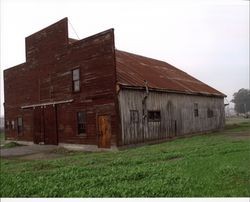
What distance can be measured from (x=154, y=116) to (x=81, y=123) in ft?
15.2

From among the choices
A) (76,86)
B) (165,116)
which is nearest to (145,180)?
(76,86)

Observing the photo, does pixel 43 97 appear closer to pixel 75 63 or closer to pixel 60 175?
pixel 75 63

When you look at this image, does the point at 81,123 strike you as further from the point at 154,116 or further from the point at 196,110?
the point at 196,110

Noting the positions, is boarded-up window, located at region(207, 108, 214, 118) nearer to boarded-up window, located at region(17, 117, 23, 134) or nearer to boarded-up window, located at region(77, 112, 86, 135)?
boarded-up window, located at region(77, 112, 86, 135)

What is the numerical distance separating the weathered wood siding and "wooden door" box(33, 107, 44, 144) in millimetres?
8521

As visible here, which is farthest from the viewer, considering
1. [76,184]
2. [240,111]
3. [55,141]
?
[240,111]

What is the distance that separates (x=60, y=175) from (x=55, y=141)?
13.7 meters

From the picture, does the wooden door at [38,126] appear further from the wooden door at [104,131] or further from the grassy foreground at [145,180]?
the grassy foreground at [145,180]

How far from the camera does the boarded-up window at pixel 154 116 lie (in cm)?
2125

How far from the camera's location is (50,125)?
79.8 ft

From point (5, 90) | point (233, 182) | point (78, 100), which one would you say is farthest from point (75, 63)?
point (233, 182)

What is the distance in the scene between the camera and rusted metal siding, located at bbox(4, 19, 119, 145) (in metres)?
19.5

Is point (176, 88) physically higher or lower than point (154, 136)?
higher

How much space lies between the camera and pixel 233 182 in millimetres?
8047
